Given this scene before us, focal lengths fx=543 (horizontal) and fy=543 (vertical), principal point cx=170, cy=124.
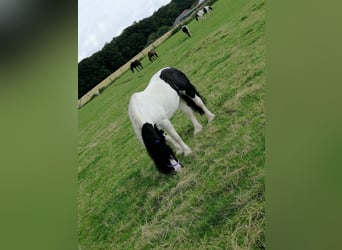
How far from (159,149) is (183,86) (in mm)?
300

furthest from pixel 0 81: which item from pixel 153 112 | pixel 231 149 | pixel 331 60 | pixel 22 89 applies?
pixel 331 60

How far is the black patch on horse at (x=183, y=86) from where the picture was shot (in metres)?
2.39

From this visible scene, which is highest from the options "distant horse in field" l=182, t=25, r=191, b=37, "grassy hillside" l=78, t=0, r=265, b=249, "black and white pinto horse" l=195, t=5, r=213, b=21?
"black and white pinto horse" l=195, t=5, r=213, b=21

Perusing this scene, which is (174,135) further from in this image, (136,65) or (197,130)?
(136,65)

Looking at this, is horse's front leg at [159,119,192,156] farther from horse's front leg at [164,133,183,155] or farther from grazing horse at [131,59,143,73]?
grazing horse at [131,59,143,73]

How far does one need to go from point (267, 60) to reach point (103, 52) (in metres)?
1.07

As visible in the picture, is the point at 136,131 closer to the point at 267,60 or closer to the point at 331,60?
the point at 267,60

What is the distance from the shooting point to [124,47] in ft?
9.28

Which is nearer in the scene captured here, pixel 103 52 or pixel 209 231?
pixel 209 231

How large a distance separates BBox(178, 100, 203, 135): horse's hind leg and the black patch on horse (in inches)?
0.7

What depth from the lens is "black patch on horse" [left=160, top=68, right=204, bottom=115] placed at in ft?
7.84

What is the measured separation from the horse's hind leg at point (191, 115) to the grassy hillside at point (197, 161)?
0.02m

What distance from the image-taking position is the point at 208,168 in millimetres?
2264

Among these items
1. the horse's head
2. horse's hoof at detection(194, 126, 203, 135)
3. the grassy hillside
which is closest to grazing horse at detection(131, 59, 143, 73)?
the grassy hillside
